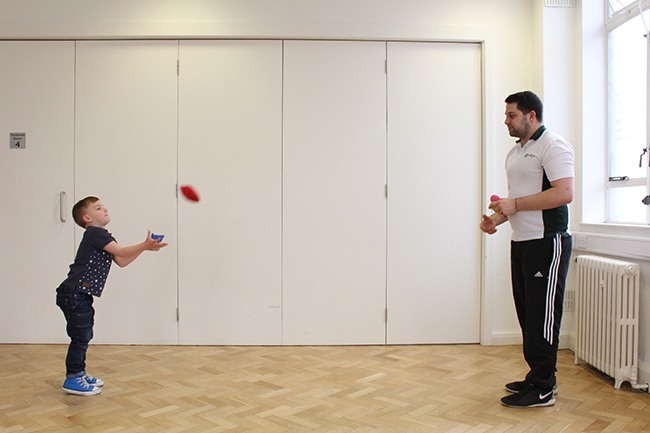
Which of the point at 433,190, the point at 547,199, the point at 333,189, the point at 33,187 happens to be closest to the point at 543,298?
the point at 547,199

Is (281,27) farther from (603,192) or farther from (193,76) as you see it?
(603,192)

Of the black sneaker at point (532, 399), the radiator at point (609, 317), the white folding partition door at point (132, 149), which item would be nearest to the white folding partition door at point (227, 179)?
the white folding partition door at point (132, 149)

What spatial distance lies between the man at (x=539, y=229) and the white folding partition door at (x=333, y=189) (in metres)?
1.46

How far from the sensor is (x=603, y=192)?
3.90 metres

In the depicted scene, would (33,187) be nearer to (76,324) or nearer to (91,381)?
(76,324)

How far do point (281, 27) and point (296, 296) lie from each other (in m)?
1.89

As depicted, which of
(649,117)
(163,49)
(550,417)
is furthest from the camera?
(163,49)

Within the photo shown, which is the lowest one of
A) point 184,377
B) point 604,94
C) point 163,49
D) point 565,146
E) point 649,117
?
point 184,377

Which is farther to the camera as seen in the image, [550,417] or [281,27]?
[281,27]

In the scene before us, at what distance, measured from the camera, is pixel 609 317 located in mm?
3225

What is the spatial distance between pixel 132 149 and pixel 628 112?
3.28 meters

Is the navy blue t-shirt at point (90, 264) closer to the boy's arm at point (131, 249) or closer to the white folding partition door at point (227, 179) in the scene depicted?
the boy's arm at point (131, 249)

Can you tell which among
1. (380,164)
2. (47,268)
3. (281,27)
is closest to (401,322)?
(380,164)

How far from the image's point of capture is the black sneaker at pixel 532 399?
2.81 meters
